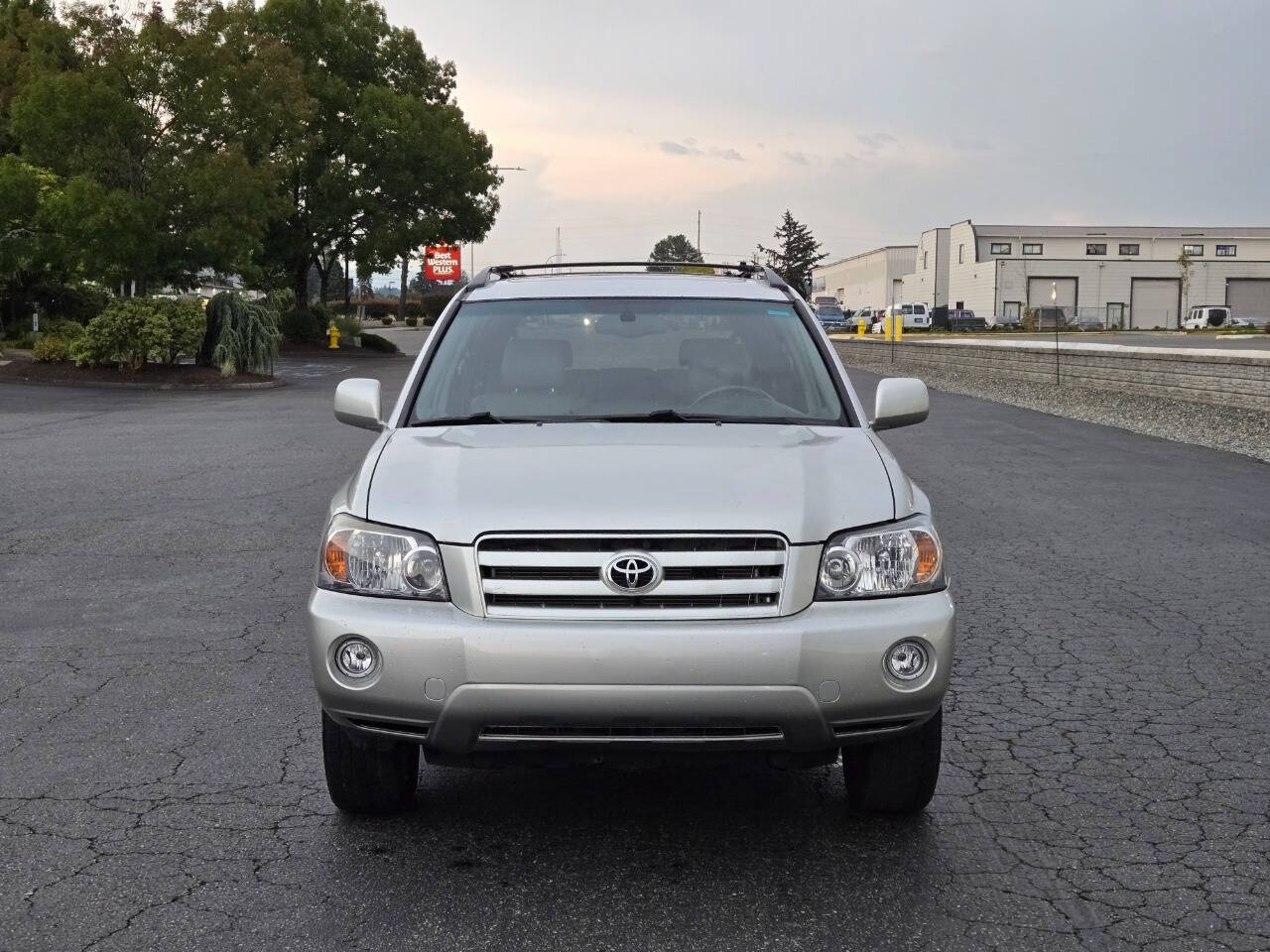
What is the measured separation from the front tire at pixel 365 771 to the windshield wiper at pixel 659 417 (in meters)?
1.25

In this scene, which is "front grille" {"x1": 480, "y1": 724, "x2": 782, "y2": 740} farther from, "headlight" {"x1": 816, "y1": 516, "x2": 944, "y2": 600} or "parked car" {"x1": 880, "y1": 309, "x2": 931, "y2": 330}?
"parked car" {"x1": 880, "y1": 309, "x2": 931, "y2": 330}

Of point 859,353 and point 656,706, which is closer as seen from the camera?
point 656,706

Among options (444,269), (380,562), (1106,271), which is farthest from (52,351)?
(444,269)

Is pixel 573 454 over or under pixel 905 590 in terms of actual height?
over

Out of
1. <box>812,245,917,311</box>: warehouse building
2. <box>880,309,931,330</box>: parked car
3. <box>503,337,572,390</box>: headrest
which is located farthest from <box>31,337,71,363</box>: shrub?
<box>812,245,917,311</box>: warehouse building

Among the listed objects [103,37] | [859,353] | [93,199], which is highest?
[103,37]

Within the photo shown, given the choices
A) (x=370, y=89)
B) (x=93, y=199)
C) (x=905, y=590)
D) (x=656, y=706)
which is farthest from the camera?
(x=370, y=89)

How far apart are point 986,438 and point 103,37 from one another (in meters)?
21.0

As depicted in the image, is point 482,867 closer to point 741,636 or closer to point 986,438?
point 741,636

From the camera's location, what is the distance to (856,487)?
412 cm

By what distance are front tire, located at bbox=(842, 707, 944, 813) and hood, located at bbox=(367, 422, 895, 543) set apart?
2.33 feet

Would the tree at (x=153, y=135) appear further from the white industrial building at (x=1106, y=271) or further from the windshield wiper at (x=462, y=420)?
the white industrial building at (x=1106, y=271)

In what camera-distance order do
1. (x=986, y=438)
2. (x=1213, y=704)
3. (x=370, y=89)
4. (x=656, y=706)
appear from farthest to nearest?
1. (x=370, y=89)
2. (x=986, y=438)
3. (x=1213, y=704)
4. (x=656, y=706)

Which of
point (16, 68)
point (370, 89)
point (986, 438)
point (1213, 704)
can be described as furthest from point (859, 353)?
point (1213, 704)
